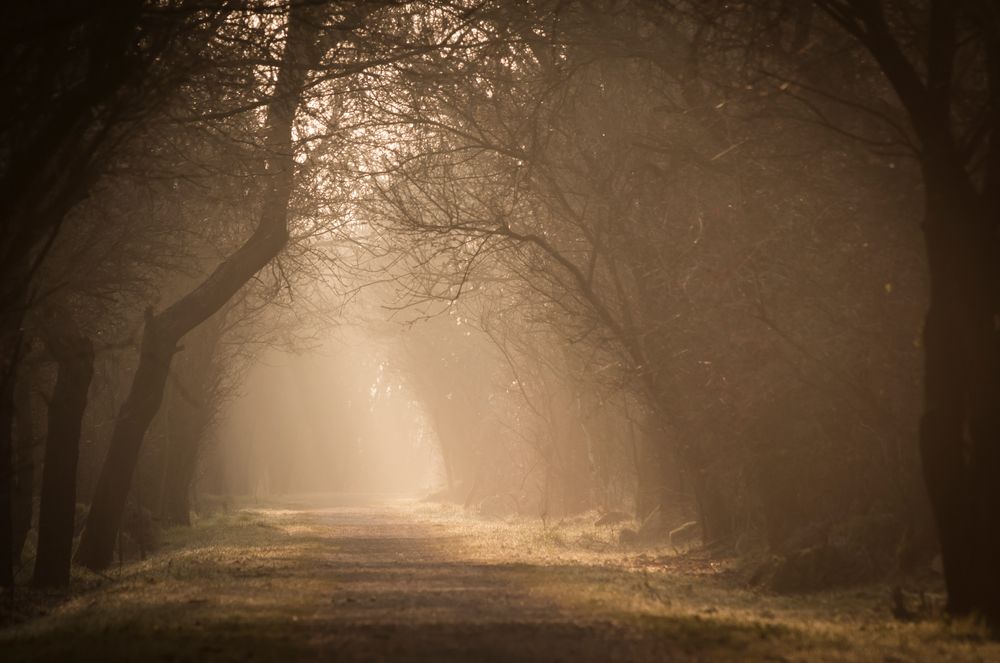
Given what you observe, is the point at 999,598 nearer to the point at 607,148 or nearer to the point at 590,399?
the point at 607,148

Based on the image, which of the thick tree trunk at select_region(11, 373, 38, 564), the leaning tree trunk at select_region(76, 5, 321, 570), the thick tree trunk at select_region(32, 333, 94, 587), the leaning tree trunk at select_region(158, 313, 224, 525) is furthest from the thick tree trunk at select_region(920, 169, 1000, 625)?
the leaning tree trunk at select_region(158, 313, 224, 525)

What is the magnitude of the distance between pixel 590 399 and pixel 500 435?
18.1m

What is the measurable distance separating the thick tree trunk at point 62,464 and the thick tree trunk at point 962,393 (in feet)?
38.1

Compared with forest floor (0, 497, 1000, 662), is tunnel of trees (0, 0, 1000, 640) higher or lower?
higher

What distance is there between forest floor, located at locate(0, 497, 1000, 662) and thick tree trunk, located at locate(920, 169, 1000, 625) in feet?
2.21

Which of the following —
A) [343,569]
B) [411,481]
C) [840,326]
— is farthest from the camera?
[411,481]

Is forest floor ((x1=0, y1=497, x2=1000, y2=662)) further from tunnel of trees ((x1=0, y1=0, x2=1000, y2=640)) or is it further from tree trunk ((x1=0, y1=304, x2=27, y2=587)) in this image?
tunnel of trees ((x1=0, y1=0, x2=1000, y2=640))

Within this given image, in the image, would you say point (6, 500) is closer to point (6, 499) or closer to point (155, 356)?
point (6, 499)

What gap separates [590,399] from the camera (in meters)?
30.3

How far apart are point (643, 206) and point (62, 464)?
9971mm

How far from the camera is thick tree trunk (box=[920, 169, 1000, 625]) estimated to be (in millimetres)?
9039

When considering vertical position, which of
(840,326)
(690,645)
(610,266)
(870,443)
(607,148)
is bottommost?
(690,645)

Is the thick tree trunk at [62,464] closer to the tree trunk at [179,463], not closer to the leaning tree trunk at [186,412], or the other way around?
the leaning tree trunk at [186,412]

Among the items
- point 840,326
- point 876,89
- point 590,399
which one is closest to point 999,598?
point 840,326
